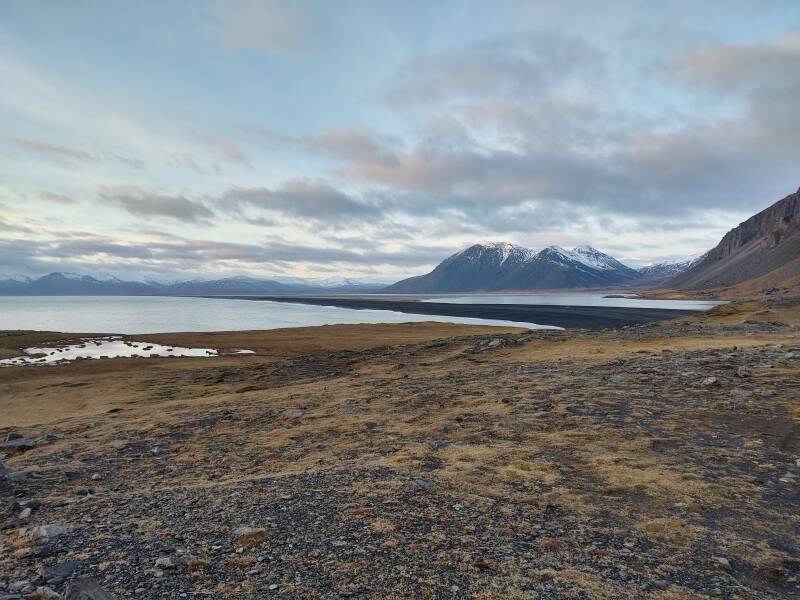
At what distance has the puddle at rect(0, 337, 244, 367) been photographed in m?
41.3

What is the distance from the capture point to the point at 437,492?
284 inches

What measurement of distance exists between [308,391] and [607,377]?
11.1 metres

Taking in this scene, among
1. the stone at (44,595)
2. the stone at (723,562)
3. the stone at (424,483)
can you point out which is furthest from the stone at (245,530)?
the stone at (723,562)

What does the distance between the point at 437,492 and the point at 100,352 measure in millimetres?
51288

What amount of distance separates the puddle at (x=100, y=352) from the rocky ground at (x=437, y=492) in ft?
100

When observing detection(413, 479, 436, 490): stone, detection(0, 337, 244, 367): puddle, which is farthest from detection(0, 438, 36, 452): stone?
detection(0, 337, 244, 367): puddle

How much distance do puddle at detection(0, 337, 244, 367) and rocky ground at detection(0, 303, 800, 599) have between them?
30505mm

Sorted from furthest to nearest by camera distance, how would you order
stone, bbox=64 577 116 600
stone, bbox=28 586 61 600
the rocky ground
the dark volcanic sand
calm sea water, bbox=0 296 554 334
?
1. calm sea water, bbox=0 296 554 334
2. the dark volcanic sand
3. the rocky ground
4. stone, bbox=28 586 61 600
5. stone, bbox=64 577 116 600

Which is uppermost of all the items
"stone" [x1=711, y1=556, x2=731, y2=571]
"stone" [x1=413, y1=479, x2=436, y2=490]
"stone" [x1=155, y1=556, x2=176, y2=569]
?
"stone" [x1=711, y1=556, x2=731, y2=571]

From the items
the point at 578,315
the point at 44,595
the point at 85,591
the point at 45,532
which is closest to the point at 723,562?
the point at 85,591

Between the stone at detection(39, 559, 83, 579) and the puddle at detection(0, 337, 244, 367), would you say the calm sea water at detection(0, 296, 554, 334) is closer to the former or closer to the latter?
the puddle at detection(0, 337, 244, 367)

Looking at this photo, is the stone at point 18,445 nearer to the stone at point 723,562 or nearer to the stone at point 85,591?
the stone at point 85,591

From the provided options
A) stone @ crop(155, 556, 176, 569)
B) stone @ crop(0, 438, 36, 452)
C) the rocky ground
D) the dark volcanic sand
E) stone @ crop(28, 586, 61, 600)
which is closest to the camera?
stone @ crop(28, 586, 61, 600)

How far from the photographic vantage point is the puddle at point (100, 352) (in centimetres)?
4131
